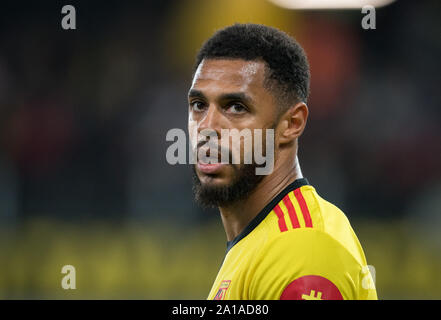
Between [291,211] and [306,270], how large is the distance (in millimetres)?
375

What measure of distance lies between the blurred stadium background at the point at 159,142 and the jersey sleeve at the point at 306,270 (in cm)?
559

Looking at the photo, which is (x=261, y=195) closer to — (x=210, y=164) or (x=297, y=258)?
(x=210, y=164)

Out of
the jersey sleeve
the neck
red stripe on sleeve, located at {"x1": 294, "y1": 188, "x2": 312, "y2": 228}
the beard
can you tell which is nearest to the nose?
the beard

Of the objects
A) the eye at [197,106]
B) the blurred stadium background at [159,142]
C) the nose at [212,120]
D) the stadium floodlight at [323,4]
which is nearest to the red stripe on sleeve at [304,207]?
the nose at [212,120]

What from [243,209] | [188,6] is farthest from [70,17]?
[243,209]

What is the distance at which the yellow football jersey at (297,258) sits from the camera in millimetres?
2070

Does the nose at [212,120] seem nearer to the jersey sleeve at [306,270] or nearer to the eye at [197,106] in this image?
the eye at [197,106]

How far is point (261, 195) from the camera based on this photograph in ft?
8.52

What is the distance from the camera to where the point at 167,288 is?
762cm

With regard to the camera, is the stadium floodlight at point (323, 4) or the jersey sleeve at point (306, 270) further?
the stadium floodlight at point (323, 4)

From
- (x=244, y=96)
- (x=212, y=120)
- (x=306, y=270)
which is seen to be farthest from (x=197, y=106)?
(x=306, y=270)

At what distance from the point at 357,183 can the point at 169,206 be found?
2503 mm
